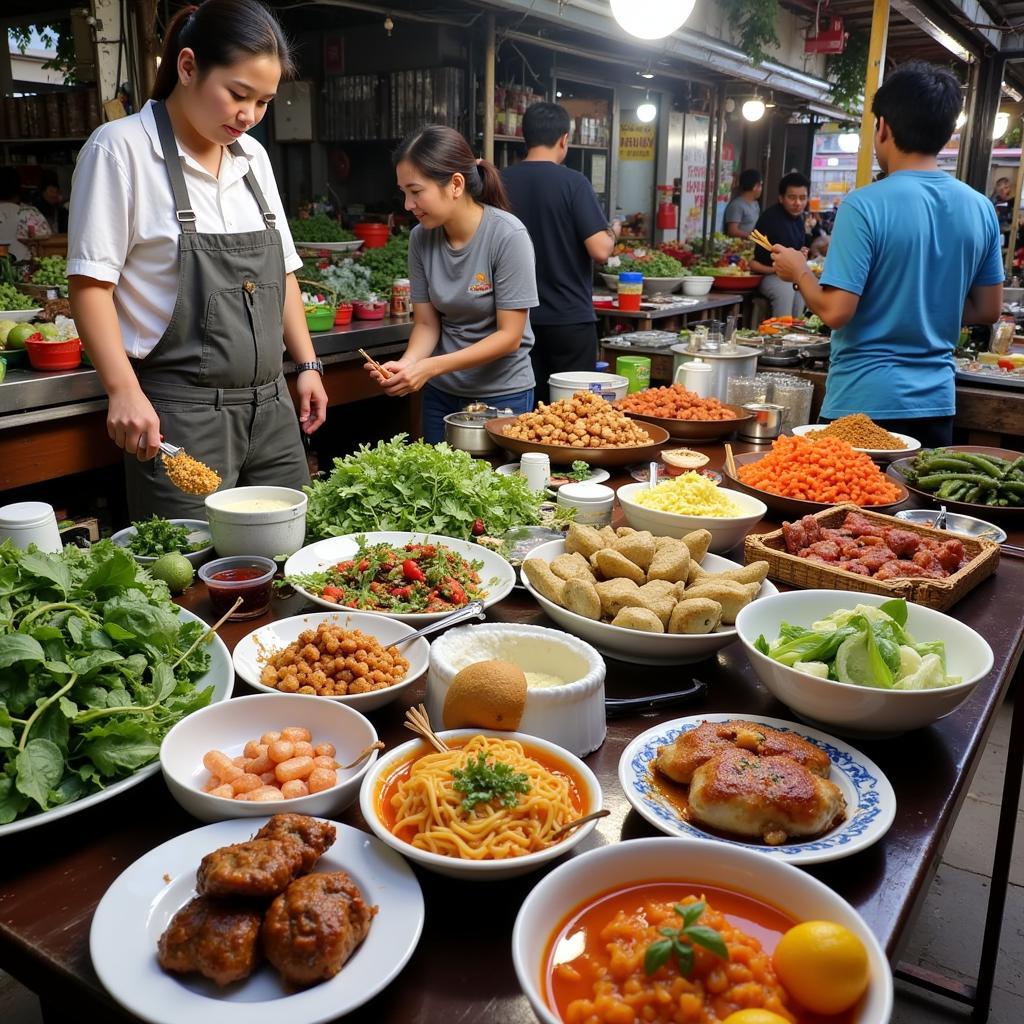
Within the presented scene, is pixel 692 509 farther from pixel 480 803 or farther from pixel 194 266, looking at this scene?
pixel 194 266

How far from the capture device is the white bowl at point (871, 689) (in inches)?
53.6

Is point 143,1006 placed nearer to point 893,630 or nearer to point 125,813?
point 125,813

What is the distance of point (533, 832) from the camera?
1127 mm

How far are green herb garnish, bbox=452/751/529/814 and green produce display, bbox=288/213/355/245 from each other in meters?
5.39

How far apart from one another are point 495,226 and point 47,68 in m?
4.92

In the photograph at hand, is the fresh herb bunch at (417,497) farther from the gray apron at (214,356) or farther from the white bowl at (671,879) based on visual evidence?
the white bowl at (671,879)

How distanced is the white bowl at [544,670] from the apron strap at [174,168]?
5.87 ft

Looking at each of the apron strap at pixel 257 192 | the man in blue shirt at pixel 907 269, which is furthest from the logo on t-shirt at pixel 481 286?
the man in blue shirt at pixel 907 269

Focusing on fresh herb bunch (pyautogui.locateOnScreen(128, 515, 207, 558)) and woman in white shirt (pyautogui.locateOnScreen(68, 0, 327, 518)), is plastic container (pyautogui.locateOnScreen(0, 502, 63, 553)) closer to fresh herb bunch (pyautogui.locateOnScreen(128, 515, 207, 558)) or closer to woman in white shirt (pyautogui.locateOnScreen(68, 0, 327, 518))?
fresh herb bunch (pyautogui.locateOnScreen(128, 515, 207, 558))

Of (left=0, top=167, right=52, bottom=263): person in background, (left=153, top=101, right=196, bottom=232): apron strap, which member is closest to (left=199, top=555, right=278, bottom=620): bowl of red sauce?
(left=153, top=101, right=196, bottom=232): apron strap

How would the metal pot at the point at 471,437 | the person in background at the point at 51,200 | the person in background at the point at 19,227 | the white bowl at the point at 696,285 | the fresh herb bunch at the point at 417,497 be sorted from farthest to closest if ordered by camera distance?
the white bowl at the point at 696,285, the person in background at the point at 51,200, the person in background at the point at 19,227, the metal pot at the point at 471,437, the fresh herb bunch at the point at 417,497

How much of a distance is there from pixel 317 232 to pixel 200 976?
5.75m

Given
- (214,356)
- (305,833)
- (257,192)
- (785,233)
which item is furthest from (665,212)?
(305,833)

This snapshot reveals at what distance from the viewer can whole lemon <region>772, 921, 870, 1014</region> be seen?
889 millimetres
